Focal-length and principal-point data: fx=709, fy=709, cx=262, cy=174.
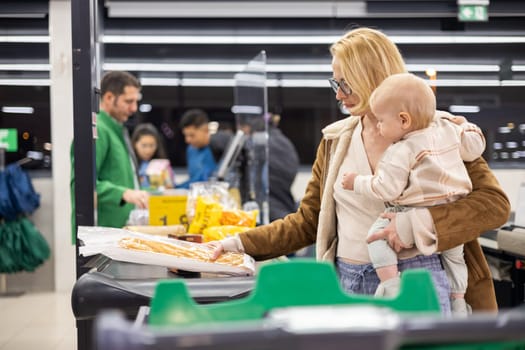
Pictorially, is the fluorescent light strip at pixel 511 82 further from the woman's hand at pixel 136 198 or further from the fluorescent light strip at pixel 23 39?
the woman's hand at pixel 136 198

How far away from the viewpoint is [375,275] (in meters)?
1.80

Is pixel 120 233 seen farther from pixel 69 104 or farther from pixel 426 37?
pixel 426 37

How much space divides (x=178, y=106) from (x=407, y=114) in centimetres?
690

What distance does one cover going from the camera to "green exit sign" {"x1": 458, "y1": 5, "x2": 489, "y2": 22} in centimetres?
709

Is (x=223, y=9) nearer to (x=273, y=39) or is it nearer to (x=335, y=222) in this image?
(x=273, y=39)

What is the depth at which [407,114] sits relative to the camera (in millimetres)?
1667

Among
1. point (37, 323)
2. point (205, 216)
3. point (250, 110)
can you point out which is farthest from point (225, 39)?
point (205, 216)

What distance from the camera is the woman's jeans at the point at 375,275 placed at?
172 centimetres

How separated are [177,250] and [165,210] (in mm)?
1530

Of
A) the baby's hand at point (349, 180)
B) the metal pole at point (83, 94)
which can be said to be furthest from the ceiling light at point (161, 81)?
the baby's hand at point (349, 180)

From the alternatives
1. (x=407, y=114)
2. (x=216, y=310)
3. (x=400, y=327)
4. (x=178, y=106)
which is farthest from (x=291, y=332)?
(x=178, y=106)

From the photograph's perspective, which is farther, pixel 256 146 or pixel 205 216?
pixel 256 146

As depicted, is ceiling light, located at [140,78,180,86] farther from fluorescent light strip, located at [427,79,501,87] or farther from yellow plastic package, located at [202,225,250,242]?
yellow plastic package, located at [202,225,250,242]

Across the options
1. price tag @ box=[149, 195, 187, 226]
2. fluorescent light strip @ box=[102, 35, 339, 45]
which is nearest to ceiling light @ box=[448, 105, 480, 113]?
fluorescent light strip @ box=[102, 35, 339, 45]
